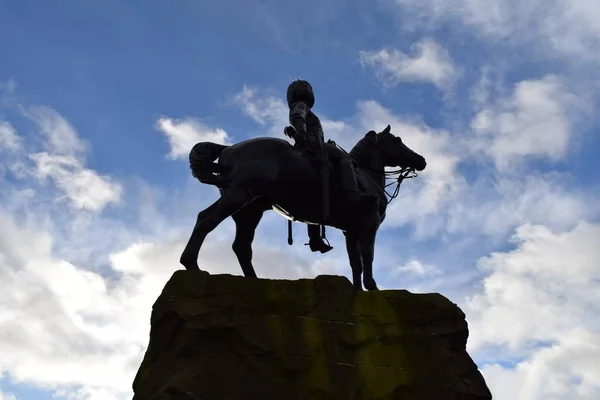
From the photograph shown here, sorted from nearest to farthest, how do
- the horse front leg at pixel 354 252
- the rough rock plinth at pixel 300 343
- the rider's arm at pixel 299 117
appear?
1. the rough rock plinth at pixel 300 343
2. the rider's arm at pixel 299 117
3. the horse front leg at pixel 354 252

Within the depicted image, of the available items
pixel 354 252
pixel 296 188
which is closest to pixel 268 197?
pixel 296 188

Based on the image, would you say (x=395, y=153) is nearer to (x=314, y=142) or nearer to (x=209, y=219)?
(x=314, y=142)

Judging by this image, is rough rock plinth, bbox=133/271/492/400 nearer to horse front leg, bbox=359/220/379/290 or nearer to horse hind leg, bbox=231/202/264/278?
horse front leg, bbox=359/220/379/290

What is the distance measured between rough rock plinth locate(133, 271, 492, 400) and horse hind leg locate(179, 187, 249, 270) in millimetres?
511

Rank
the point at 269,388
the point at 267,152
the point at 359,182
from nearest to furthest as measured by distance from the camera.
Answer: the point at 269,388 → the point at 267,152 → the point at 359,182

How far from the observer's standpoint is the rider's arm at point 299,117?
1104 cm

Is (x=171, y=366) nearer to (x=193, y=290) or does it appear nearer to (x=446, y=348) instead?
(x=193, y=290)

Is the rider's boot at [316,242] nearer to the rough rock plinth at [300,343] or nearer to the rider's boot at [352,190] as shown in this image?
the rider's boot at [352,190]

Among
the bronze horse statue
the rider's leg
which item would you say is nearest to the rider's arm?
the bronze horse statue

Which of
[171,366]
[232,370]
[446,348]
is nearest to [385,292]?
[446,348]

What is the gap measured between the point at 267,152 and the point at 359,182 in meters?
1.68

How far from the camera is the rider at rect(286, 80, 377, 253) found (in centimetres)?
1095

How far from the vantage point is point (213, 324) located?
30.0 feet

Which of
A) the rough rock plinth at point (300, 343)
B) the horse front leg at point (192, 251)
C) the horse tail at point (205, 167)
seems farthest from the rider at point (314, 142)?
the horse front leg at point (192, 251)
